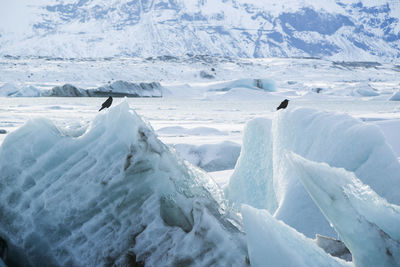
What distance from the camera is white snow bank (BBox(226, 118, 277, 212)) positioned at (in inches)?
119

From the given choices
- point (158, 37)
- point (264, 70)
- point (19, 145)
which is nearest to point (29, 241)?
point (19, 145)

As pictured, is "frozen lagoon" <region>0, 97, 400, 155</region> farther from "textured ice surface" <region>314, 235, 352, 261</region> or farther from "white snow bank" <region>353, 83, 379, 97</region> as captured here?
"white snow bank" <region>353, 83, 379, 97</region>

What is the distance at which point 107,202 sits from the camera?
1804 mm

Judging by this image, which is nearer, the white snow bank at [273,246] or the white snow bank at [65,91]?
the white snow bank at [273,246]

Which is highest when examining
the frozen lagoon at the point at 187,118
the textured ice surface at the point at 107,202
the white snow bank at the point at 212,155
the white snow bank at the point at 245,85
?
the textured ice surface at the point at 107,202

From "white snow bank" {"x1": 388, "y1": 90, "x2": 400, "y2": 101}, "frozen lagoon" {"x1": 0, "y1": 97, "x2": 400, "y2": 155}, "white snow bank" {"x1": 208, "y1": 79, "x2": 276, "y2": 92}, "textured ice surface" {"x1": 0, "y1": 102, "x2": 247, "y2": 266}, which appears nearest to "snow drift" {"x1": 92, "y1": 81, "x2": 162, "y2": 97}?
"white snow bank" {"x1": 208, "y1": 79, "x2": 276, "y2": 92}

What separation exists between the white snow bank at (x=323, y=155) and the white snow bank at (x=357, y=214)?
88 cm

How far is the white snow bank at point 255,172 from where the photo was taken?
3018 millimetres

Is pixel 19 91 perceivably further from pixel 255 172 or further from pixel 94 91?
pixel 255 172

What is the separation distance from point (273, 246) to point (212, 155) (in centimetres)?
390

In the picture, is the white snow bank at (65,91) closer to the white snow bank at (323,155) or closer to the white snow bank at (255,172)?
the white snow bank at (255,172)

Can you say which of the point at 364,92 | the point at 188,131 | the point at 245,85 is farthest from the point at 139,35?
the point at 188,131

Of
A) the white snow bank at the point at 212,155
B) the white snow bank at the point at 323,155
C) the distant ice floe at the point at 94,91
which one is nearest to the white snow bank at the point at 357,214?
the white snow bank at the point at 323,155

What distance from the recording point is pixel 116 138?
1868 millimetres
